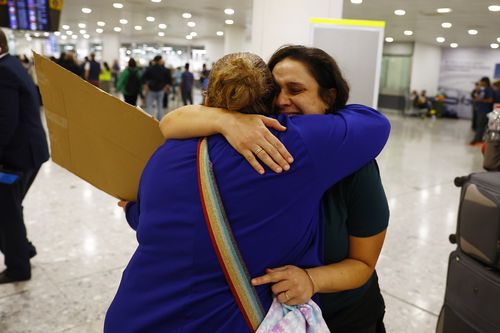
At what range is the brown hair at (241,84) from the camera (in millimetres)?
848

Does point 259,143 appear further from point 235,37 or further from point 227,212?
point 235,37

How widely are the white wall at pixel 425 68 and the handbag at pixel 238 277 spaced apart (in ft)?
74.4

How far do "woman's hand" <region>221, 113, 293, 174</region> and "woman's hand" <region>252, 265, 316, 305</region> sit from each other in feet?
0.66

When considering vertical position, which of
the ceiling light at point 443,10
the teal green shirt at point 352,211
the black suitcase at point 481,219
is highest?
the ceiling light at point 443,10

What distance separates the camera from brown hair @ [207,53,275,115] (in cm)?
85

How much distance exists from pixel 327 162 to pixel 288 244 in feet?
0.56

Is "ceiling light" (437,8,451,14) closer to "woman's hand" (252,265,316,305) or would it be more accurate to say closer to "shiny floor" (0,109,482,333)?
"shiny floor" (0,109,482,333)

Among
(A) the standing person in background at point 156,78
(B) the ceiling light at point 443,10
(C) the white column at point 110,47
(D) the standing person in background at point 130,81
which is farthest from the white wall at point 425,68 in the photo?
(C) the white column at point 110,47

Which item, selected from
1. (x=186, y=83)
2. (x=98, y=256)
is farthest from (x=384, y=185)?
(x=186, y=83)

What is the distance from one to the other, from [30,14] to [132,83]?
9.46 feet

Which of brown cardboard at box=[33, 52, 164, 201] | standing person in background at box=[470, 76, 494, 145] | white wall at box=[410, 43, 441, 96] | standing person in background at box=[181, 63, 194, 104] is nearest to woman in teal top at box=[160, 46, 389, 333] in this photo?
brown cardboard at box=[33, 52, 164, 201]

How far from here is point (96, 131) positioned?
3.94ft

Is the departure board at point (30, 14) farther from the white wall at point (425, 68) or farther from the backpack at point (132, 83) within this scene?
the white wall at point (425, 68)

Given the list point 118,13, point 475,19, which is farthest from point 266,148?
point 118,13
